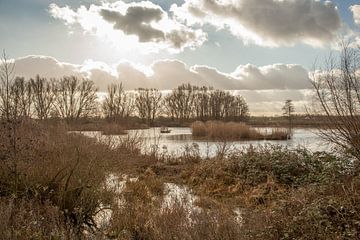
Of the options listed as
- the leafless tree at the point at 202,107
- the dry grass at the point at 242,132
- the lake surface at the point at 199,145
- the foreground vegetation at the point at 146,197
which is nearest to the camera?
the foreground vegetation at the point at 146,197

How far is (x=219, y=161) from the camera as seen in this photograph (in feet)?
39.4

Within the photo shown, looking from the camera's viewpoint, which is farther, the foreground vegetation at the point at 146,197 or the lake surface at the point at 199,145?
the lake surface at the point at 199,145

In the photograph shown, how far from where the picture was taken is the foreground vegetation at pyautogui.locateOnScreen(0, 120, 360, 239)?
467 centimetres

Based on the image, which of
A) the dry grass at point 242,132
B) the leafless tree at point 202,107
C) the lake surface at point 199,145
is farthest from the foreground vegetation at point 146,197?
the leafless tree at point 202,107

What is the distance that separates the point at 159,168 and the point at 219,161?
8.77ft

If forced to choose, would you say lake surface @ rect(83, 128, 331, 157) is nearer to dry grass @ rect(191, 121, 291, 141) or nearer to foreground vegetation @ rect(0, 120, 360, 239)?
foreground vegetation @ rect(0, 120, 360, 239)

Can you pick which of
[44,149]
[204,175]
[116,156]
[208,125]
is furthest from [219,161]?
[208,125]

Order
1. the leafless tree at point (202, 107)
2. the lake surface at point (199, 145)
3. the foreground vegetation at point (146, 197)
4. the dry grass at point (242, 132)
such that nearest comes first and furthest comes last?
1. the foreground vegetation at point (146, 197)
2. the lake surface at point (199, 145)
3. the dry grass at point (242, 132)
4. the leafless tree at point (202, 107)

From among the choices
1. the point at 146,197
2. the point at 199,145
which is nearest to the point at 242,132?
the point at 199,145

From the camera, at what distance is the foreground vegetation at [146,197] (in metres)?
4.67

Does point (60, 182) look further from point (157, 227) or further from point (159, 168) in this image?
point (159, 168)

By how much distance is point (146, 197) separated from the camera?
816 cm

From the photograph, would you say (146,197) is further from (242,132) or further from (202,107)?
(202,107)

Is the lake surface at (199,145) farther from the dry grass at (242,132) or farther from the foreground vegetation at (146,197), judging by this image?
the dry grass at (242,132)
